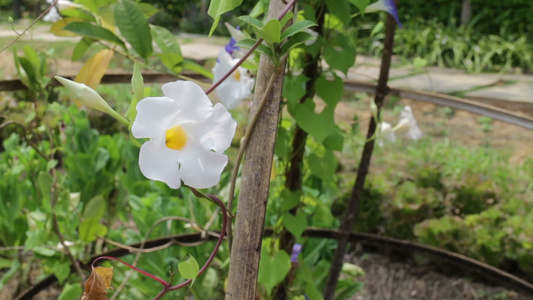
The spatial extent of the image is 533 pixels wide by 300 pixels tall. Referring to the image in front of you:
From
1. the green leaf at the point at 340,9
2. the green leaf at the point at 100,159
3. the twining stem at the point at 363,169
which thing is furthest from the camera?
the green leaf at the point at 100,159

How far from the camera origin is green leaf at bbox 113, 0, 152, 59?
0.75m

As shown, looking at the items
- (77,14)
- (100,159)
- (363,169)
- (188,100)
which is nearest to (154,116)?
(188,100)

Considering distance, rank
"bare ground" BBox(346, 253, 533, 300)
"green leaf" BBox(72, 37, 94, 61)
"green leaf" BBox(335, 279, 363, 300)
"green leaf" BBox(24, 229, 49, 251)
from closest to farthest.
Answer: "green leaf" BBox(72, 37, 94, 61) → "green leaf" BBox(24, 229, 49, 251) → "green leaf" BBox(335, 279, 363, 300) → "bare ground" BBox(346, 253, 533, 300)

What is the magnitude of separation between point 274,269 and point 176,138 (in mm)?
500

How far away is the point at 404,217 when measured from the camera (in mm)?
1771

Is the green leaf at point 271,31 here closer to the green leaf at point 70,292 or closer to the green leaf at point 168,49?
the green leaf at point 168,49

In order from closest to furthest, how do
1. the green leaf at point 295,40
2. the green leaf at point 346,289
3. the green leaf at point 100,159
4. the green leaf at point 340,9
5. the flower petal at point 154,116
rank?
the flower petal at point 154,116, the green leaf at point 295,40, the green leaf at point 340,9, the green leaf at point 346,289, the green leaf at point 100,159

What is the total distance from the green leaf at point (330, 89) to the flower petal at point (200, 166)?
40 centimetres

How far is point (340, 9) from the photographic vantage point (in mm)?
746

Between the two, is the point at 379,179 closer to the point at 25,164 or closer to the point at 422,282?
the point at 422,282

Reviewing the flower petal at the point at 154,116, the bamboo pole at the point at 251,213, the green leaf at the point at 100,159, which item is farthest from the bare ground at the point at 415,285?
the flower petal at the point at 154,116

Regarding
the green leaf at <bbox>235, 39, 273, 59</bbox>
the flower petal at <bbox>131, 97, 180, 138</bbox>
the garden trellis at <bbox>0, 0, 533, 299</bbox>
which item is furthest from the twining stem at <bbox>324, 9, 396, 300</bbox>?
the flower petal at <bbox>131, 97, 180, 138</bbox>

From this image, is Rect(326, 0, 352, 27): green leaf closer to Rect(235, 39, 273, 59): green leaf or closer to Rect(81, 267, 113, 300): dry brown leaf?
Rect(235, 39, 273, 59): green leaf

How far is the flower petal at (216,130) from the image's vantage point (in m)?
0.45
